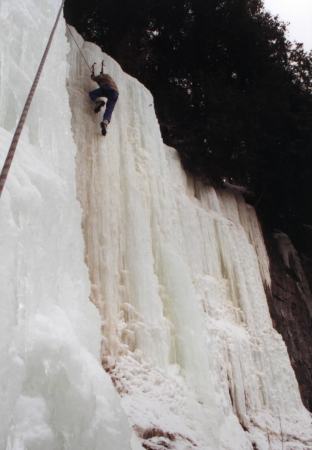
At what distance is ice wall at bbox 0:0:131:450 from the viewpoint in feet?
7.30

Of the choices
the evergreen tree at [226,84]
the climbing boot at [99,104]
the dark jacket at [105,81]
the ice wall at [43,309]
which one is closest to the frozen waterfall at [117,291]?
the ice wall at [43,309]

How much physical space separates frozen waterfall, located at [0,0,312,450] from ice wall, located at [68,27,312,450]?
2 cm

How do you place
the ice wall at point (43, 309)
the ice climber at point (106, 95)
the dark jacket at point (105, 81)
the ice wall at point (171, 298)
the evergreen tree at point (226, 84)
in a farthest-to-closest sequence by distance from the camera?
the evergreen tree at point (226, 84)
the dark jacket at point (105, 81)
the ice climber at point (106, 95)
the ice wall at point (171, 298)
the ice wall at point (43, 309)

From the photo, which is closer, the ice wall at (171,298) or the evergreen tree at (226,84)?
the ice wall at (171,298)

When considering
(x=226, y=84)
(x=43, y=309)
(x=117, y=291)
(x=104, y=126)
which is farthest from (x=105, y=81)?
(x=226, y=84)

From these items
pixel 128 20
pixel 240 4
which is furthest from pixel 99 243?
pixel 240 4

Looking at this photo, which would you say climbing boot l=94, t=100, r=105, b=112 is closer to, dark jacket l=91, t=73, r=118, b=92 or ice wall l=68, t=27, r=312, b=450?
ice wall l=68, t=27, r=312, b=450

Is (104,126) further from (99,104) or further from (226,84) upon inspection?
(226,84)

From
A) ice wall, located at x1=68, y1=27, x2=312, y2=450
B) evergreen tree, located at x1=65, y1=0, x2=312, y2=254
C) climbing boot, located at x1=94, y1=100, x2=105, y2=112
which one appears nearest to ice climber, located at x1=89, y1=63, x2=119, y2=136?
climbing boot, located at x1=94, y1=100, x2=105, y2=112

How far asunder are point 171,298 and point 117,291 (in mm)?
697

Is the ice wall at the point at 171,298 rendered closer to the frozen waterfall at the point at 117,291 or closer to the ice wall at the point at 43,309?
the frozen waterfall at the point at 117,291

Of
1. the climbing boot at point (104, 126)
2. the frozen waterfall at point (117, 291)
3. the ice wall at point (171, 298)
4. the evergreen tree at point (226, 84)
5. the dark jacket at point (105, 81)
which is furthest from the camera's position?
the evergreen tree at point (226, 84)

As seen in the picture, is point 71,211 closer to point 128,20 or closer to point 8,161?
point 8,161

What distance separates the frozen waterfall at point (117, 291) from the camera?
8.04ft
